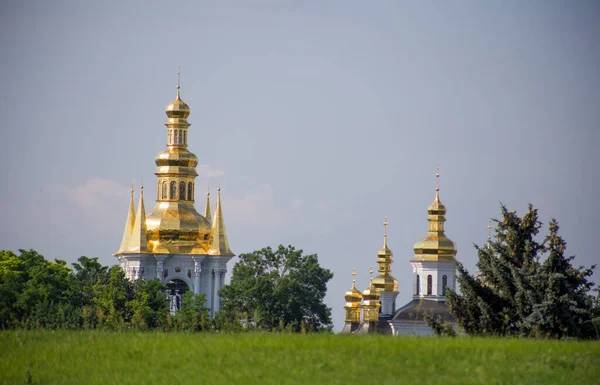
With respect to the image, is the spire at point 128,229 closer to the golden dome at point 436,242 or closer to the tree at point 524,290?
the golden dome at point 436,242

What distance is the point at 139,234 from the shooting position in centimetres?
10419

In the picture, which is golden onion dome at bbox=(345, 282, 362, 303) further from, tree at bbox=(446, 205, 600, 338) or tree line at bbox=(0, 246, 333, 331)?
tree at bbox=(446, 205, 600, 338)

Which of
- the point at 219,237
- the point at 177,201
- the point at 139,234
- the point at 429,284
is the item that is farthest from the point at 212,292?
the point at 429,284

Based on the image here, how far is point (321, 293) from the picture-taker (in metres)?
92.7

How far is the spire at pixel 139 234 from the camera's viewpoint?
338ft

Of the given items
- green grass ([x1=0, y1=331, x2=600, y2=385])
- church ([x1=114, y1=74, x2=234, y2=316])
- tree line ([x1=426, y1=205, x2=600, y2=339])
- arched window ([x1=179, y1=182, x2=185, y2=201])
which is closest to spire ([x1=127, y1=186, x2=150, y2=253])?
church ([x1=114, y1=74, x2=234, y2=316])

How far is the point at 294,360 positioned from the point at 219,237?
81433 mm

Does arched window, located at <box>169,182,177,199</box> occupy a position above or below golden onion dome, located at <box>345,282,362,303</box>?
above

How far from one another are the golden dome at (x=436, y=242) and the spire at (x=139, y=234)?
17369 millimetres

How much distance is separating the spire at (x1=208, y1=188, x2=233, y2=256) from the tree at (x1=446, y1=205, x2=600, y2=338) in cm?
6250

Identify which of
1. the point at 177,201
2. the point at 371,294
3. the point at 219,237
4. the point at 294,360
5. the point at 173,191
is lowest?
the point at 294,360

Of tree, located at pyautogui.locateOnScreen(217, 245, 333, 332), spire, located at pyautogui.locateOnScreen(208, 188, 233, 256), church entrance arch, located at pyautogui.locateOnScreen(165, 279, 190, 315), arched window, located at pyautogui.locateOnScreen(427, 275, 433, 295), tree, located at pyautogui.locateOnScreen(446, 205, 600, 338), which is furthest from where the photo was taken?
arched window, located at pyautogui.locateOnScreen(427, 275, 433, 295)

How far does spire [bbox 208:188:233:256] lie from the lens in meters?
103

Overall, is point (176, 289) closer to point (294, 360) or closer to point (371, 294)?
point (371, 294)
